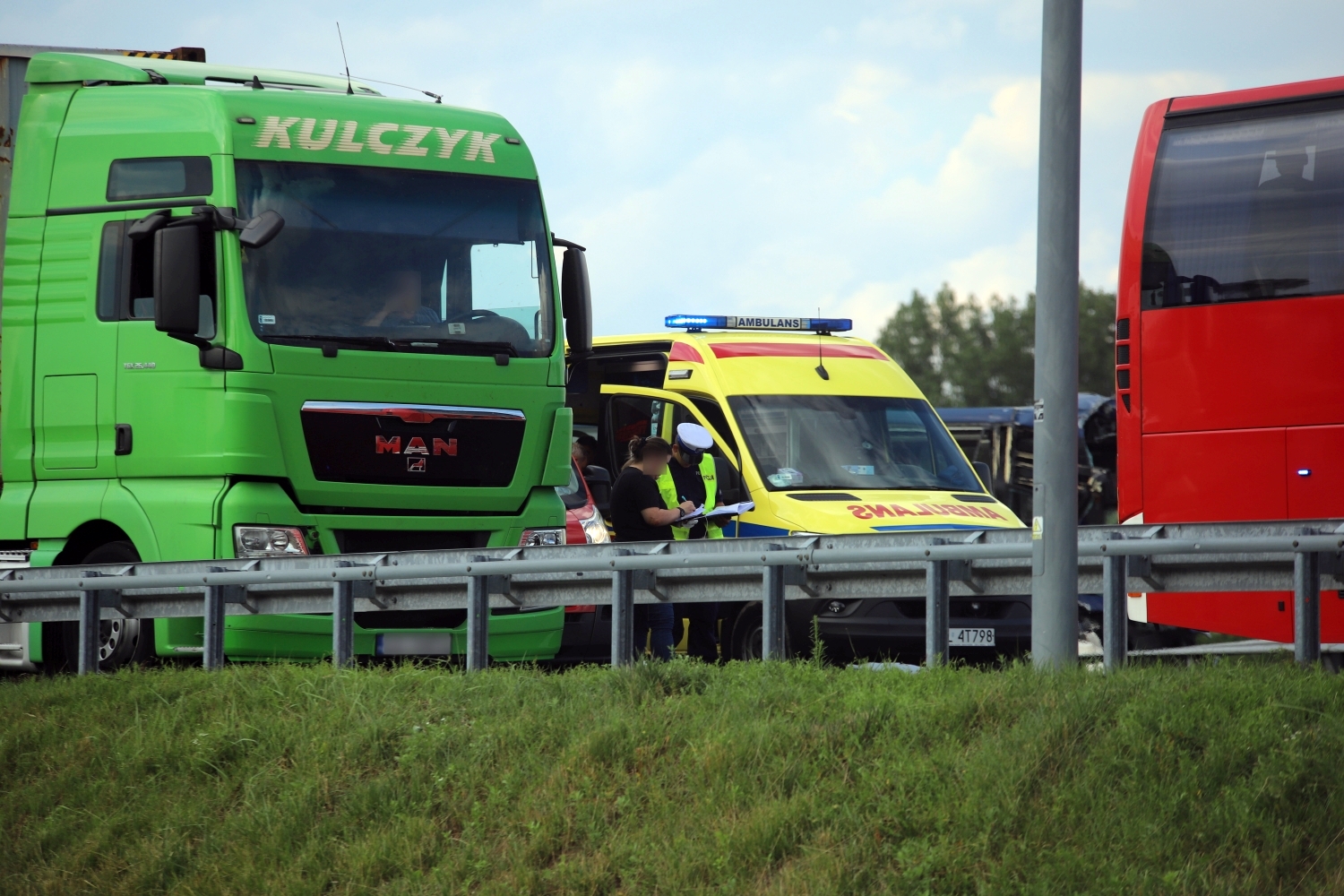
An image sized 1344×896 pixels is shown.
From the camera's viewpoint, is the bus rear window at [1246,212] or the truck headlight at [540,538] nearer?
the bus rear window at [1246,212]

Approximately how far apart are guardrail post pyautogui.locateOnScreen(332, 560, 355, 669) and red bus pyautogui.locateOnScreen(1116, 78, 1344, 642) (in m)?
4.92

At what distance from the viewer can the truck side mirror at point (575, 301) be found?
10.2 metres

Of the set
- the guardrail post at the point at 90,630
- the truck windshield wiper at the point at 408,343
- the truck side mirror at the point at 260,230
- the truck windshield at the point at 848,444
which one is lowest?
the guardrail post at the point at 90,630

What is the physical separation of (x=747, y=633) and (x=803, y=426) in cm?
191

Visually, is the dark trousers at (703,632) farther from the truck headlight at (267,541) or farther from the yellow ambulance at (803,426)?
the truck headlight at (267,541)

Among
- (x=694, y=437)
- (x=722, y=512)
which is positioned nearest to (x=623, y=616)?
(x=722, y=512)

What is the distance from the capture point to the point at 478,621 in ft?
26.0

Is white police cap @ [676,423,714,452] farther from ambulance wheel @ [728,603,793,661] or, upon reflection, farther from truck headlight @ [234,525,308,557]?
truck headlight @ [234,525,308,557]

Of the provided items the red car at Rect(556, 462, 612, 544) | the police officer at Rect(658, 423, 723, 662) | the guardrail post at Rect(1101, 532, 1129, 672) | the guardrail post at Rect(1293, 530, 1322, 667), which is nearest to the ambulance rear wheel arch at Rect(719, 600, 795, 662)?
the police officer at Rect(658, 423, 723, 662)

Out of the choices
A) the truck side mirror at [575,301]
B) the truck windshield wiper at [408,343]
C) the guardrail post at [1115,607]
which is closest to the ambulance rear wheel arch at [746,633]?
the truck side mirror at [575,301]

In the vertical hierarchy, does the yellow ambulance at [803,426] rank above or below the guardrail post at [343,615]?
above

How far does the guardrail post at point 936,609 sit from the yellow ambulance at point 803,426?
3649mm

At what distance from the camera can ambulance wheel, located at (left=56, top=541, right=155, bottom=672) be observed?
920cm

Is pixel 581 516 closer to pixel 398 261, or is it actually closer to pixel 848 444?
pixel 848 444
